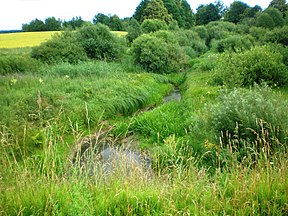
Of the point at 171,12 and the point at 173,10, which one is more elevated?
the point at 173,10

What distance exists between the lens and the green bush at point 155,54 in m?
21.4

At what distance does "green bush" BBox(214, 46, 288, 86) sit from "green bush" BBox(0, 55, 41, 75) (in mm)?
11802

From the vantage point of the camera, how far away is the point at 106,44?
2245cm

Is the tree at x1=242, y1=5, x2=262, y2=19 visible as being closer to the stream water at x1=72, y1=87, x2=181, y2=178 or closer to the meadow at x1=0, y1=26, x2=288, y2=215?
the meadow at x1=0, y1=26, x2=288, y2=215

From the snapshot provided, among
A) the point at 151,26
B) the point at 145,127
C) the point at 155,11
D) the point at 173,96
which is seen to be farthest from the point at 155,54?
the point at 155,11

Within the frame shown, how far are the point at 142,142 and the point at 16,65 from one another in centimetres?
1206

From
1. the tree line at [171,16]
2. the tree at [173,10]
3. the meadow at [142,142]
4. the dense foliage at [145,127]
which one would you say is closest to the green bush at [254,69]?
the dense foliage at [145,127]

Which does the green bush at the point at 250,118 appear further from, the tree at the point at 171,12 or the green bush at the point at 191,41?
the tree at the point at 171,12

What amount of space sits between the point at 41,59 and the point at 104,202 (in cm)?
1817

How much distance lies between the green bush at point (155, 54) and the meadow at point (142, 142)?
91cm

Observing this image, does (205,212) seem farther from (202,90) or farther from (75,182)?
(202,90)

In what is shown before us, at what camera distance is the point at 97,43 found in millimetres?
22344

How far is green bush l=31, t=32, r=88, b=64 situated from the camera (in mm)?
19875

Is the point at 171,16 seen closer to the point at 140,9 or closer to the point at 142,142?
the point at 140,9
